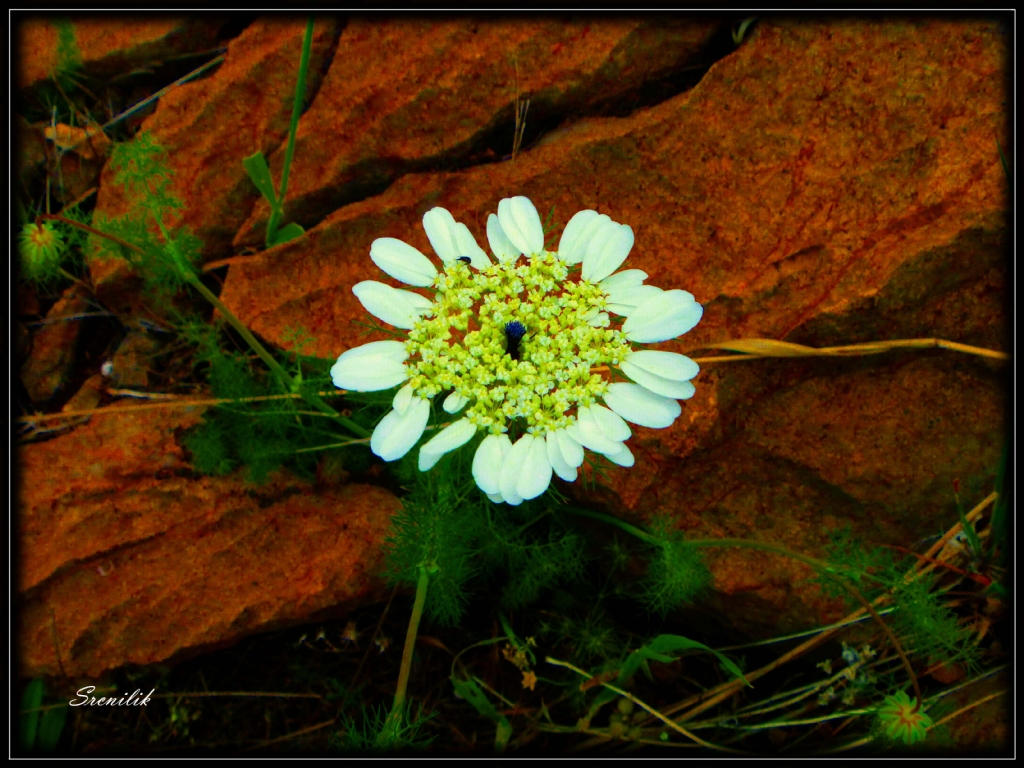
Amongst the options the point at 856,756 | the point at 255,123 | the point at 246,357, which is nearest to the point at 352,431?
the point at 246,357

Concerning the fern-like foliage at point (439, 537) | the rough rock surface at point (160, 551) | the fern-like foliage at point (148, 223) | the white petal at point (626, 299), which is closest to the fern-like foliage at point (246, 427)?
the rough rock surface at point (160, 551)

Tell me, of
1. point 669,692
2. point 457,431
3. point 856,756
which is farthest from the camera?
point 669,692

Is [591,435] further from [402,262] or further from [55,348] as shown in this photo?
[55,348]

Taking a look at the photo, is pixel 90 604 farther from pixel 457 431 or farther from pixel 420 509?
pixel 457 431

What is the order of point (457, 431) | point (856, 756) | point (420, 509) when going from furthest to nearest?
point (856, 756), point (420, 509), point (457, 431)

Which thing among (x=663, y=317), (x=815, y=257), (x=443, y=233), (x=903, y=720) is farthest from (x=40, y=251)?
(x=903, y=720)

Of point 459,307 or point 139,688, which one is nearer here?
point 459,307
